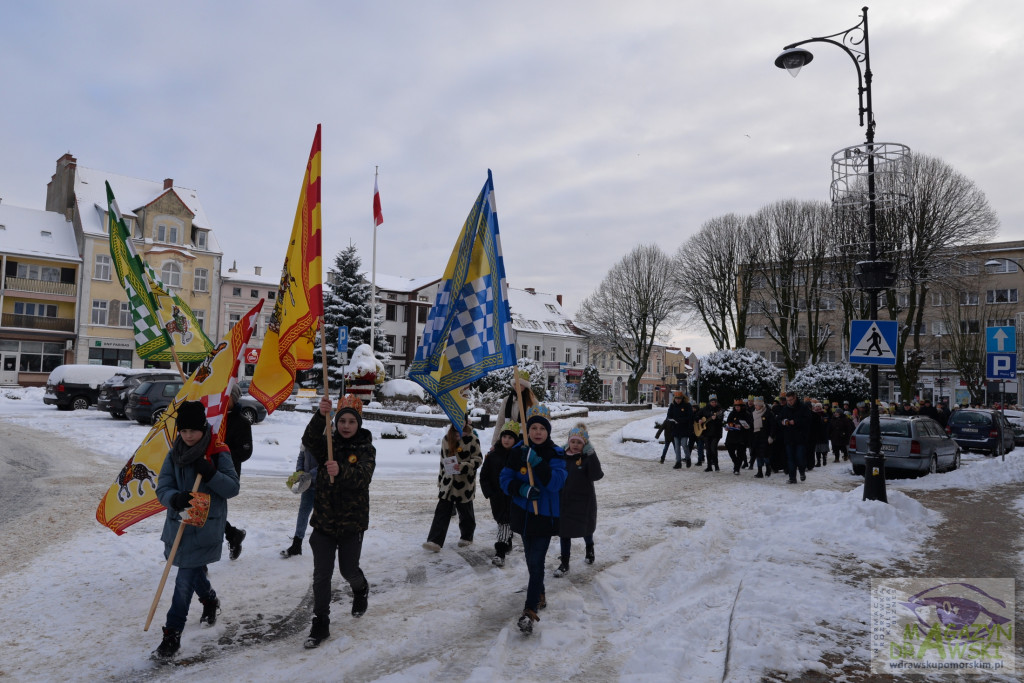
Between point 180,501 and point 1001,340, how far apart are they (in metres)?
18.3

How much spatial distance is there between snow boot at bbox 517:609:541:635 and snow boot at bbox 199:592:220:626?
2348 millimetres

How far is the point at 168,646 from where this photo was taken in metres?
4.82

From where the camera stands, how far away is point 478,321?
272 inches

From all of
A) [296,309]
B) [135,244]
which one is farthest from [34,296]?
[296,309]

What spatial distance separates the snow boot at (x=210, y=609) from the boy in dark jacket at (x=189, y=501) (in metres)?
0.22

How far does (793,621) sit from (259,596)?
450cm

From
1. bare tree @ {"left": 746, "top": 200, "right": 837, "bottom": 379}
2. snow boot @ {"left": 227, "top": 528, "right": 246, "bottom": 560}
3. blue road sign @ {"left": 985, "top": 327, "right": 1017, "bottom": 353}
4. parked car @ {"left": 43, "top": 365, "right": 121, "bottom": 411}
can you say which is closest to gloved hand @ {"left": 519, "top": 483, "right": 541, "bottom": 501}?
snow boot @ {"left": 227, "top": 528, "right": 246, "bottom": 560}

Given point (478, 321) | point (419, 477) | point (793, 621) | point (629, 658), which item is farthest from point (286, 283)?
point (419, 477)

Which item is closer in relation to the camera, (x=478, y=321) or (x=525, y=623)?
(x=525, y=623)

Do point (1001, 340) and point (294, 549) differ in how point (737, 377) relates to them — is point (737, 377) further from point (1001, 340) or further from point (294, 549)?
point (294, 549)

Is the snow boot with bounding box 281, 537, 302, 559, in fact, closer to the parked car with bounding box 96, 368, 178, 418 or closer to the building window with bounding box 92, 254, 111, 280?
the parked car with bounding box 96, 368, 178, 418

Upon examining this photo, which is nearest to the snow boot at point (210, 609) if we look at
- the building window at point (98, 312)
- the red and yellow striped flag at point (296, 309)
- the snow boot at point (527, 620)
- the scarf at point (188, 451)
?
the scarf at point (188, 451)

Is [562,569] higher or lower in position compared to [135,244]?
lower

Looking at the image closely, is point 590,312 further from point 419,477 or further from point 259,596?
point 259,596
